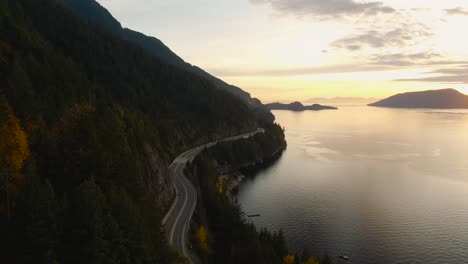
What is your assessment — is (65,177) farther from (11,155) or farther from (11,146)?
(11,146)

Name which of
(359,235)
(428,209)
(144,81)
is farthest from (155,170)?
(144,81)

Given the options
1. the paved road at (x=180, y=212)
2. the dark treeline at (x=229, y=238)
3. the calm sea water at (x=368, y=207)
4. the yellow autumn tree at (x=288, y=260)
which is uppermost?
the paved road at (x=180, y=212)

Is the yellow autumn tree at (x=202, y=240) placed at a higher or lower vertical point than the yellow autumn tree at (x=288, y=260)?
higher

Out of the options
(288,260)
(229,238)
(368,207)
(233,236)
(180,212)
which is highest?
(180,212)

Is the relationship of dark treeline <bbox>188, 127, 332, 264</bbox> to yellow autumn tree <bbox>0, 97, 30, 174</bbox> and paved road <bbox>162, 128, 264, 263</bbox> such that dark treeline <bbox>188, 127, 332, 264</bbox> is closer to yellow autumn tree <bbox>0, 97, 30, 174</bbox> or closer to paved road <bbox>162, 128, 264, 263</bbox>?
paved road <bbox>162, 128, 264, 263</bbox>

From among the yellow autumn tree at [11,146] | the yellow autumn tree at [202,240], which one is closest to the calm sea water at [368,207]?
the yellow autumn tree at [202,240]

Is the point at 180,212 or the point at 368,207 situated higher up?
the point at 180,212

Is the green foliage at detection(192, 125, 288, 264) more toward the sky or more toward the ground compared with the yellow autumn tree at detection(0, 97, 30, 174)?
more toward the ground

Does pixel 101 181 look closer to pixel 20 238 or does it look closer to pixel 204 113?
pixel 20 238

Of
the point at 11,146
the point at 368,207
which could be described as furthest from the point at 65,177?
the point at 368,207

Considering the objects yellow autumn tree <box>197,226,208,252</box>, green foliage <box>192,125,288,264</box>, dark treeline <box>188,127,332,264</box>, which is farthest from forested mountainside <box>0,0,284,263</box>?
green foliage <box>192,125,288,264</box>

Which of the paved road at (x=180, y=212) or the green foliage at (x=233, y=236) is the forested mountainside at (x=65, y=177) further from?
the green foliage at (x=233, y=236)

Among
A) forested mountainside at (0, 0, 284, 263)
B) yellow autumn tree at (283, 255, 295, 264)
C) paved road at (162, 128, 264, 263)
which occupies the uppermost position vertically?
forested mountainside at (0, 0, 284, 263)
